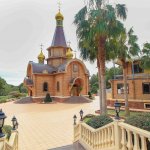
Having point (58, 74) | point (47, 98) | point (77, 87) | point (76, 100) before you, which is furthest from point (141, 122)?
point (77, 87)

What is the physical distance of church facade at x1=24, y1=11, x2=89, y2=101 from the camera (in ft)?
121

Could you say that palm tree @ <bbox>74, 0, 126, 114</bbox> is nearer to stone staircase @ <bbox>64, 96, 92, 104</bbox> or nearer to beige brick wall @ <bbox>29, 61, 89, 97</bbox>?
stone staircase @ <bbox>64, 96, 92, 104</bbox>

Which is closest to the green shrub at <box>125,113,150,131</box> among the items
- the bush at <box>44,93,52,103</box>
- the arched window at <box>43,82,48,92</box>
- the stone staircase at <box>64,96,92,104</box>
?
the stone staircase at <box>64,96,92,104</box>

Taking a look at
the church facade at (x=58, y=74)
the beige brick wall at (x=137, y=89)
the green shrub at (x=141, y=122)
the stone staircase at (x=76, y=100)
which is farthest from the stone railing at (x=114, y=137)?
the church facade at (x=58, y=74)

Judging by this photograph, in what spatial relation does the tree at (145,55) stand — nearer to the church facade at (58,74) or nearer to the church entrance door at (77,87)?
the church facade at (58,74)

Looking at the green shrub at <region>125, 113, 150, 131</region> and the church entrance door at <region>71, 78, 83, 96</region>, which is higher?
the church entrance door at <region>71, 78, 83, 96</region>

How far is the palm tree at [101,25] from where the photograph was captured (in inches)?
542

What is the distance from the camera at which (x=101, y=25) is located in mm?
13391

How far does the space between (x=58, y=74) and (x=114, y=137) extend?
32.7 meters

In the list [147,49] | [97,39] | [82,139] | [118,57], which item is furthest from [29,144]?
[147,49]

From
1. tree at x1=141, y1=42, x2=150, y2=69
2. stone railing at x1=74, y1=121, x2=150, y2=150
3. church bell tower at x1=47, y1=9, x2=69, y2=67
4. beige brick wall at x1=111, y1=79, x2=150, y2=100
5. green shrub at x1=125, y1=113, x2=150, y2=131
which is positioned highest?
church bell tower at x1=47, y1=9, x2=69, y2=67

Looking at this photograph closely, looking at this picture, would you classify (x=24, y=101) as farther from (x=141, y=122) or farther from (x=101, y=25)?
(x=141, y=122)

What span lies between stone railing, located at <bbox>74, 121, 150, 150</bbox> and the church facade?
27794 mm

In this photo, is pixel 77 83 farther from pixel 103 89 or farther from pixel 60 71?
pixel 103 89
